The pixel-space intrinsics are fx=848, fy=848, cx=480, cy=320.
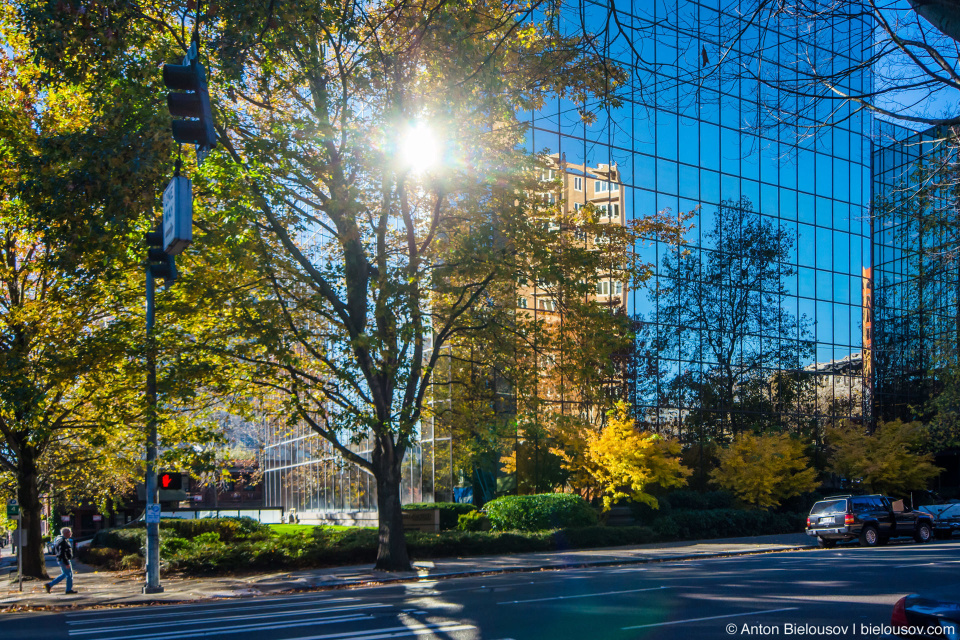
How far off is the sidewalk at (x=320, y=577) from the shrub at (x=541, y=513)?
1886 mm

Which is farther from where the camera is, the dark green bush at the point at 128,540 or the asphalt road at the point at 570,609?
the dark green bush at the point at 128,540

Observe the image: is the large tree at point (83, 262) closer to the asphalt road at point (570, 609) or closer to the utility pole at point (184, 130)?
the utility pole at point (184, 130)

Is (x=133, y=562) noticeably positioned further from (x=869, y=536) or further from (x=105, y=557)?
(x=869, y=536)

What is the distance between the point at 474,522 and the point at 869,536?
13.1 meters

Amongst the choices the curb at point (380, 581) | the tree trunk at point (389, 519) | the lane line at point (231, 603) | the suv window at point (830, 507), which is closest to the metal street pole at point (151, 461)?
the curb at point (380, 581)

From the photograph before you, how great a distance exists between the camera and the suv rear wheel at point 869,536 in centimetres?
2759

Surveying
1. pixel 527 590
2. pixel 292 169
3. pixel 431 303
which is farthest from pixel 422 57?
pixel 527 590

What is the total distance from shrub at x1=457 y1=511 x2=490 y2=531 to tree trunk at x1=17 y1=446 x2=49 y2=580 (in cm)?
1321

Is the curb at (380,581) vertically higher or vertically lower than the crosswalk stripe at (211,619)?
lower

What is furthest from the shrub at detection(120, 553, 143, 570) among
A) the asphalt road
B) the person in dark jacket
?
the asphalt road

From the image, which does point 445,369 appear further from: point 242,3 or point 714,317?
point 242,3

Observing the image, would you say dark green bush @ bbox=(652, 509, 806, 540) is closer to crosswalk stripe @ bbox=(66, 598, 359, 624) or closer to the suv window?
the suv window

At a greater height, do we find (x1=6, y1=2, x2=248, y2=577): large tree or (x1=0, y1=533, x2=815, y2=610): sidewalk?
(x1=6, y1=2, x2=248, y2=577): large tree

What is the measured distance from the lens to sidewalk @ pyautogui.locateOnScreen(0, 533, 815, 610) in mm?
18812
